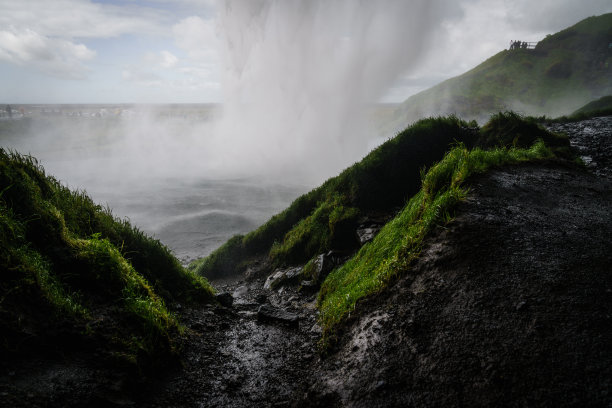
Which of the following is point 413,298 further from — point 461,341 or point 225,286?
point 225,286

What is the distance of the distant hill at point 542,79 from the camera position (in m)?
44.2

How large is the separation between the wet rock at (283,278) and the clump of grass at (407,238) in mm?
2396

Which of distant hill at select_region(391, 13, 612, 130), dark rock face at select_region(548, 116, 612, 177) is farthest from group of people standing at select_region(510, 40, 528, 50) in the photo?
dark rock face at select_region(548, 116, 612, 177)

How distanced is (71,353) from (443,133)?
10.6m

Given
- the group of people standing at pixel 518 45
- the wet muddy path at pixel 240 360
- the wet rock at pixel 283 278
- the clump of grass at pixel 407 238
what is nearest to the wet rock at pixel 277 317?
the wet muddy path at pixel 240 360

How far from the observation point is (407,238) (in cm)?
491

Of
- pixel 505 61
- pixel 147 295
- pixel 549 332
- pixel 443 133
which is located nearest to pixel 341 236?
pixel 443 133

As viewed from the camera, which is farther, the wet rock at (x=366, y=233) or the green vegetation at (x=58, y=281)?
the wet rock at (x=366, y=233)

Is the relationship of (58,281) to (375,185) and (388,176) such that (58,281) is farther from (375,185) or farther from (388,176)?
(388,176)

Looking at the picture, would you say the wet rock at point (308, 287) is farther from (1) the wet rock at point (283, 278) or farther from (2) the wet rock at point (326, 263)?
(1) the wet rock at point (283, 278)

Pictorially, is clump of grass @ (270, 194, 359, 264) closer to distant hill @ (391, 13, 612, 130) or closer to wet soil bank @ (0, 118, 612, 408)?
wet soil bank @ (0, 118, 612, 408)

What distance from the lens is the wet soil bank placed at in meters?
2.71

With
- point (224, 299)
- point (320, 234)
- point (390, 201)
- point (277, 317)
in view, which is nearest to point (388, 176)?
point (390, 201)

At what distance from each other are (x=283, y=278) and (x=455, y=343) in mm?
6604
